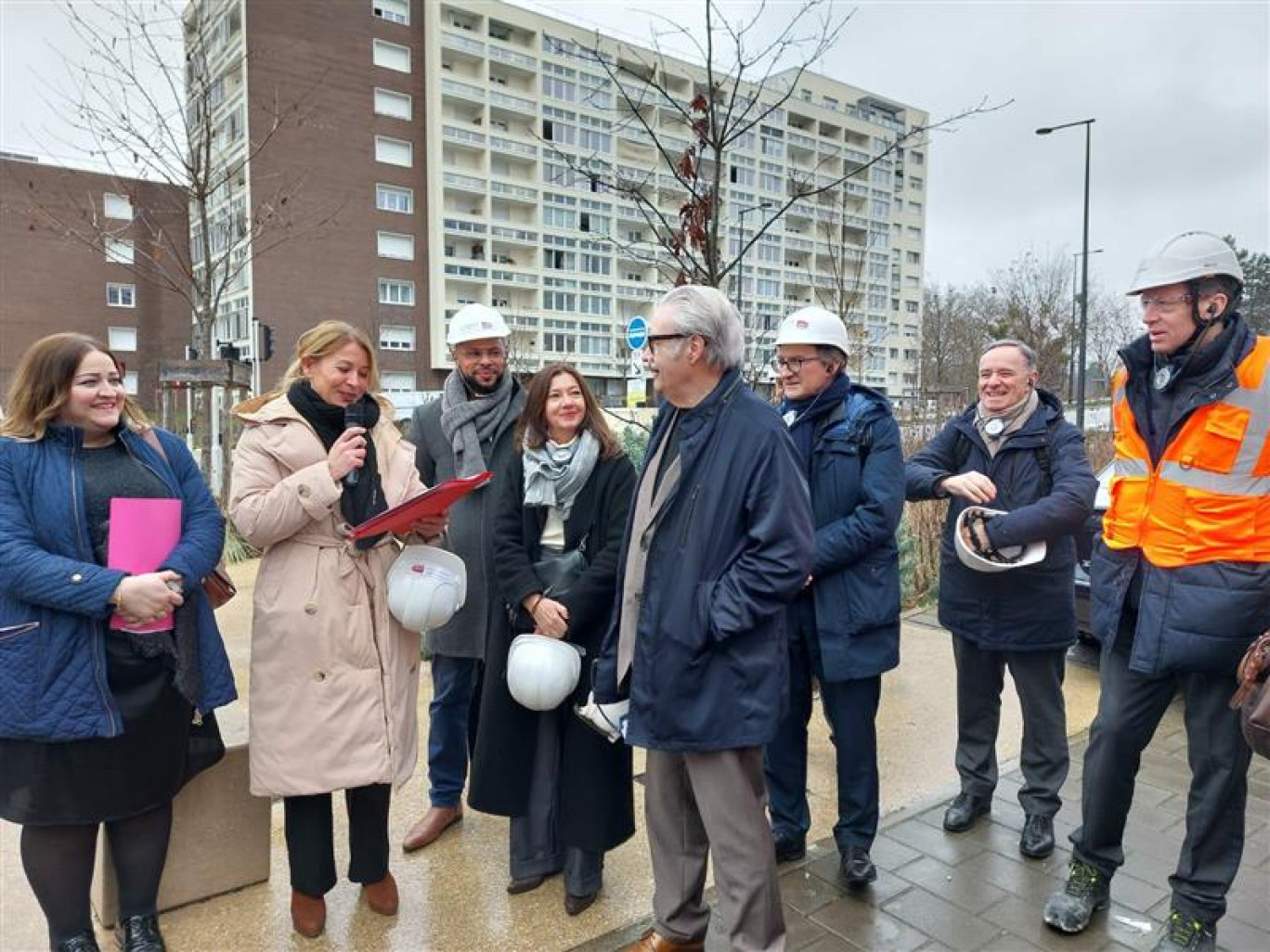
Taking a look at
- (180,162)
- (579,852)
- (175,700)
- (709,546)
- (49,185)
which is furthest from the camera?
(49,185)

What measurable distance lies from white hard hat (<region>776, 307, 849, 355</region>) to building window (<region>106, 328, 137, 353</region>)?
50.5 meters

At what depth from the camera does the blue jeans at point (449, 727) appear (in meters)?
3.58

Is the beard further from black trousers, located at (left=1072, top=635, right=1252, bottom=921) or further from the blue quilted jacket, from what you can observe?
black trousers, located at (left=1072, top=635, right=1252, bottom=921)

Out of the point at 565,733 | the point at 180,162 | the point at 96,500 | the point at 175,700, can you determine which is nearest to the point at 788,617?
the point at 565,733

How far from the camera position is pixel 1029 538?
125 inches

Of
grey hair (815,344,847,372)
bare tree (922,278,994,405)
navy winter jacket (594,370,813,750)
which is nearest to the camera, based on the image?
navy winter jacket (594,370,813,750)

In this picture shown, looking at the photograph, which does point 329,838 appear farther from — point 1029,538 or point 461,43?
point 461,43

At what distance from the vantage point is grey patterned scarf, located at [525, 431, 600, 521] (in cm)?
300

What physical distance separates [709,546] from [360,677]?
1289 millimetres

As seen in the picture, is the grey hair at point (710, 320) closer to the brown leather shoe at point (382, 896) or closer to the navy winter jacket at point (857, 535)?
the navy winter jacket at point (857, 535)

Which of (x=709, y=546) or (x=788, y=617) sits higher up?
(x=709, y=546)

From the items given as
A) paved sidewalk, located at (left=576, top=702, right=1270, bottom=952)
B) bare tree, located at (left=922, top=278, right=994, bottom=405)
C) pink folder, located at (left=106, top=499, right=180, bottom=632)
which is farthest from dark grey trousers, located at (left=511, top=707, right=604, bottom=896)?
bare tree, located at (left=922, top=278, right=994, bottom=405)

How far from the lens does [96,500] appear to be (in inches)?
99.3

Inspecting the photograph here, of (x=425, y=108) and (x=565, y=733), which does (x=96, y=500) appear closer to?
(x=565, y=733)
